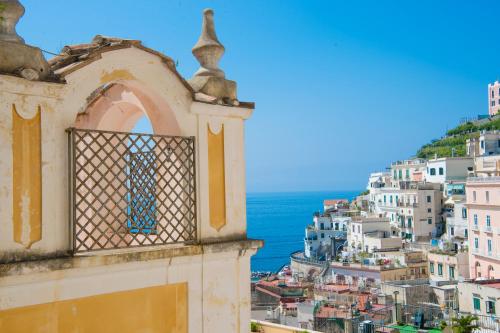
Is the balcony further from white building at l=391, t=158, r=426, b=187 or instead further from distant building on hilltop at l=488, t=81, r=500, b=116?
distant building on hilltop at l=488, t=81, r=500, b=116

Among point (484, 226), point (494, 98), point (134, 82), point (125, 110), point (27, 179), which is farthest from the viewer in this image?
point (494, 98)

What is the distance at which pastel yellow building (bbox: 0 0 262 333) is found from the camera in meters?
3.90

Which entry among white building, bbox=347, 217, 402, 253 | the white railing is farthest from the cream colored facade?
white building, bbox=347, 217, 402, 253

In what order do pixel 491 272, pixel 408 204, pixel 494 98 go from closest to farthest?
pixel 491 272 → pixel 408 204 → pixel 494 98

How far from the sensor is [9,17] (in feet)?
13.4

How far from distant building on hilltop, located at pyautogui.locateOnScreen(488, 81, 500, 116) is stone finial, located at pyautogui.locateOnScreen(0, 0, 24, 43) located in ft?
409

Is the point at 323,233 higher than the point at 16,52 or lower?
lower

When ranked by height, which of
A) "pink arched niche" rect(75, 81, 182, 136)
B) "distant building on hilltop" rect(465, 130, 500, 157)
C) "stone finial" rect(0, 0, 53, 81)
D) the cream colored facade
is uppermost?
"distant building on hilltop" rect(465, 130, 500, 157)

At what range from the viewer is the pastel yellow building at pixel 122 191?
12.8 feet

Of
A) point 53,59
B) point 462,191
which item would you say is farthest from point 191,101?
point 462,191

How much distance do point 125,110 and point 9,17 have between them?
1816 millimetres

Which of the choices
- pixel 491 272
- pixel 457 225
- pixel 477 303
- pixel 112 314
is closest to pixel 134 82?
pixel 112 314

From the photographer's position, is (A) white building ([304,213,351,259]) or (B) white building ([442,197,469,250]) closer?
(B) white building ([442,197,469,250])

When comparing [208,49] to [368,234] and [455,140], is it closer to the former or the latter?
[368,234]
